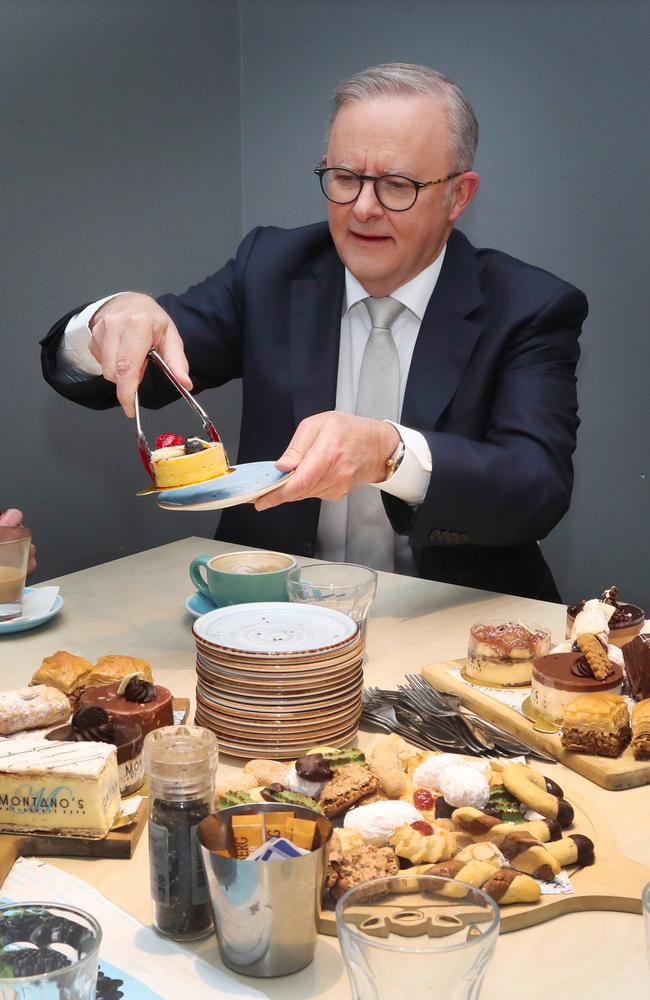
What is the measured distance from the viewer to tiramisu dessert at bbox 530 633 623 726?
4.59 ft

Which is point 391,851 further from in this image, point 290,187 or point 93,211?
point 290,187

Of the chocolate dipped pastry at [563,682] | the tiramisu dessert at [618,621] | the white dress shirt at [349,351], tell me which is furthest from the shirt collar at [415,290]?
the chocolate dipped pastry at [563,682]

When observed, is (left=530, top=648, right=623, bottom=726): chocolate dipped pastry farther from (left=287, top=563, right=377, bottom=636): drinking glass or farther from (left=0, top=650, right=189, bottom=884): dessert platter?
(left=0, top=650, right=189, bottom=884): dessert platter

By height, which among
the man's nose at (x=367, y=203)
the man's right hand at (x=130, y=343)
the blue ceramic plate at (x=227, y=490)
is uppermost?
the man's nose at (x=367, y=203)

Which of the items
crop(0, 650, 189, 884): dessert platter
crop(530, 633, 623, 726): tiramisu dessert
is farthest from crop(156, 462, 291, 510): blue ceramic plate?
crop(530, 633, 623, 726): tiramisu dessert

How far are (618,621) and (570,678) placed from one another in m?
0.30

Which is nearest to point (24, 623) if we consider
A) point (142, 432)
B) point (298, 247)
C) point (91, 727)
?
point (142, 432)

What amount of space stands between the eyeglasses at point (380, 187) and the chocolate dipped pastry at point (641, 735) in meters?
1.45

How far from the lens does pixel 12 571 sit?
1822 millimetres

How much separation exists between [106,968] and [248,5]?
12.4 ft

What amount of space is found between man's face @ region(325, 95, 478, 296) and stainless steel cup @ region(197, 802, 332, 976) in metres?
1.76

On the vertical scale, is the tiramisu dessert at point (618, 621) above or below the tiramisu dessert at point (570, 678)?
below

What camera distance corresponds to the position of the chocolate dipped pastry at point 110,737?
3.89 ft

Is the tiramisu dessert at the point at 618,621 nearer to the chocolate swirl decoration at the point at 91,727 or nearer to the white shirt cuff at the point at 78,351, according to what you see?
the chocolate swirl decoration at the point at 91,727
